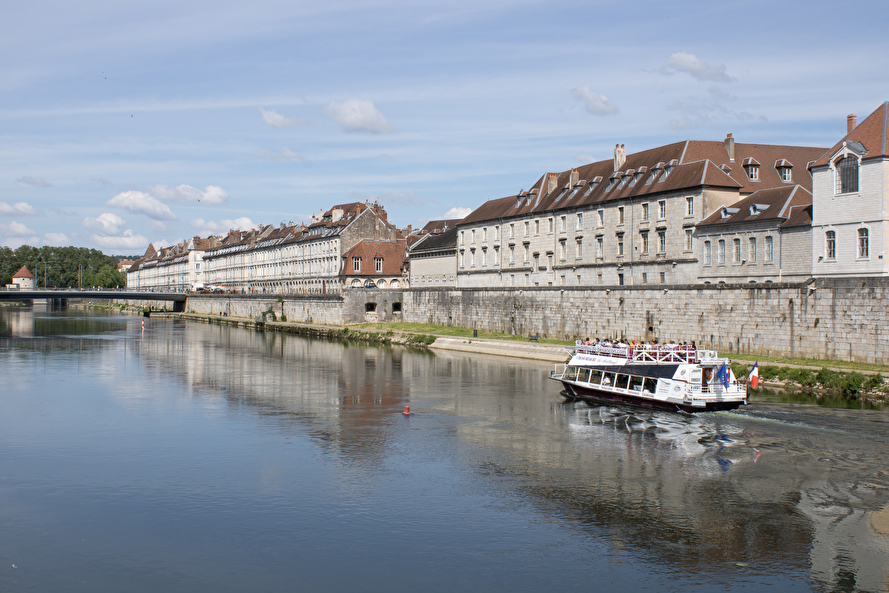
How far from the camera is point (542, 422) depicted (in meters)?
31.5

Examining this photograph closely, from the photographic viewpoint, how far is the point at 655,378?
33.9 meters

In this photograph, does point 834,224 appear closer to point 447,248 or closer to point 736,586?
point 736,586

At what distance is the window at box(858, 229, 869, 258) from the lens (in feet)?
135

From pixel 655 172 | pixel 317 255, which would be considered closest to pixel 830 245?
pixel 655 172

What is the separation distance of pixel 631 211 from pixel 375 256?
1701 inches

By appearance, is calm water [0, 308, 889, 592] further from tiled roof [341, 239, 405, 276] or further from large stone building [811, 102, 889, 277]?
tiled roof [341, 239, 405, 276]

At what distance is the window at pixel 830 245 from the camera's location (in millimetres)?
42594

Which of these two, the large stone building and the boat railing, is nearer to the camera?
the boat railing

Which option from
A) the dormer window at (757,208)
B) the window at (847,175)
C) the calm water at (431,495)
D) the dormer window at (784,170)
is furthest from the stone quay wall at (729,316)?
the dormer window at (784,170)

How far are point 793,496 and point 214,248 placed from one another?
515ft

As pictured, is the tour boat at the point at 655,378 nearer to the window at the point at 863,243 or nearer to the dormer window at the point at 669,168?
the window at the point at 863,243

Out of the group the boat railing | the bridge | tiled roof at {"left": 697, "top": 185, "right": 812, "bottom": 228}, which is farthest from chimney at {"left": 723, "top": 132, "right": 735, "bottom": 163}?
the bridge

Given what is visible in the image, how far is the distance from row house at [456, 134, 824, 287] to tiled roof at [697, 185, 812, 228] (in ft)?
5.82

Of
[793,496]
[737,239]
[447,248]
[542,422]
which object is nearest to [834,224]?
[737,239]
